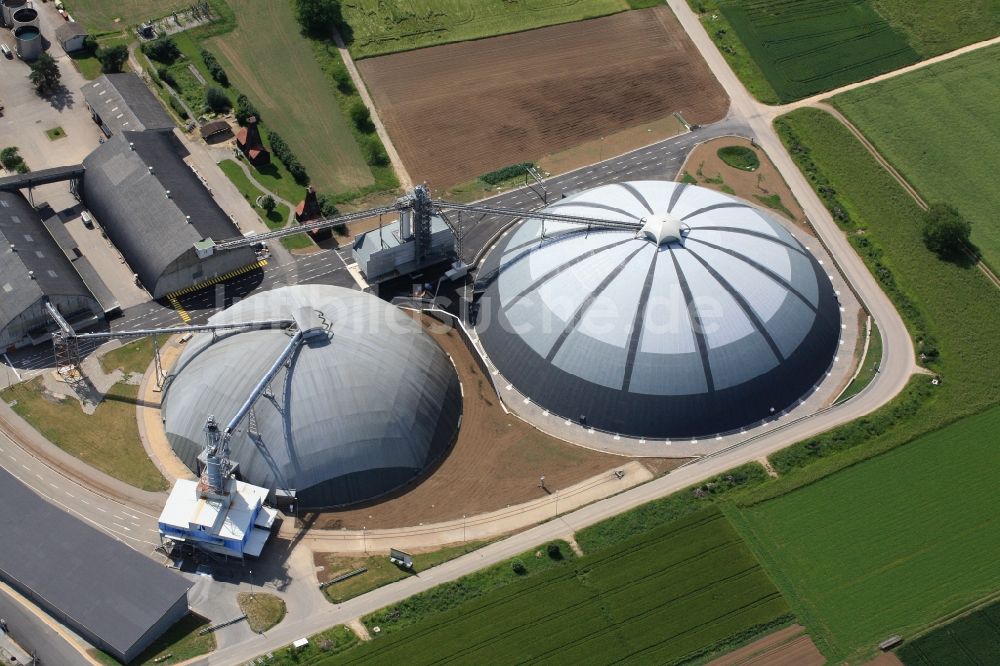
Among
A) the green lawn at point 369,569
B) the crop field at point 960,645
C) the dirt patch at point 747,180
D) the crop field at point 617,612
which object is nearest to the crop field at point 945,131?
the dirt patch at point 747,180

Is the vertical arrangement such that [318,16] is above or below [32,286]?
above

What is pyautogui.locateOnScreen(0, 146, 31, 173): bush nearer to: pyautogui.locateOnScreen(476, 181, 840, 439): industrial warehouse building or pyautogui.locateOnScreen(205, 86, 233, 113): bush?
pyautogui.locateOnScreen(205, 86, 233, 113): bush

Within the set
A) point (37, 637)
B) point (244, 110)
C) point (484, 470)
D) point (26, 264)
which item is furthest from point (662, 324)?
point (26, 264)

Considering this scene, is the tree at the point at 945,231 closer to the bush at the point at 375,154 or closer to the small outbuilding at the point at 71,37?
the bush at the point at 375,154

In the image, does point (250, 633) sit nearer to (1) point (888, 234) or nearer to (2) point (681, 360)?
(2) point (681, 360)

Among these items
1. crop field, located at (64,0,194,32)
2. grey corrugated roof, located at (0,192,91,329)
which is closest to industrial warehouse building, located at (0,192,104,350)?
grey corrugated roof, located at (0,192,91,329)

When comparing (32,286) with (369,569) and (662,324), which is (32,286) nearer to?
(369,569)
